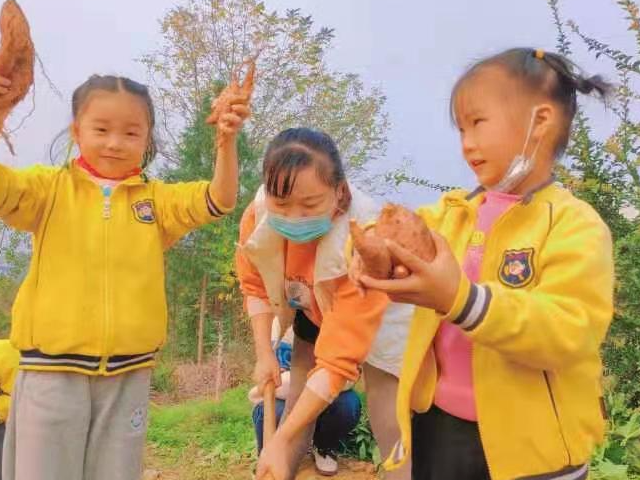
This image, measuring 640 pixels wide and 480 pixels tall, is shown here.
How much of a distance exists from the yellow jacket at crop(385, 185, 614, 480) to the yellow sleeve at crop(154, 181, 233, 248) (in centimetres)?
104

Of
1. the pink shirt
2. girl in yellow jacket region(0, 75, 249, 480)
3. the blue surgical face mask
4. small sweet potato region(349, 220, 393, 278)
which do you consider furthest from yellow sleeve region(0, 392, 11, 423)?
small sweet potato region(349, 220, 393, 278)

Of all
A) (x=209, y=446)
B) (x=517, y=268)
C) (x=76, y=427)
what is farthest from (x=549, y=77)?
(x=209, y=446)

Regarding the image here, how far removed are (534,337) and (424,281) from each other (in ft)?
0.80

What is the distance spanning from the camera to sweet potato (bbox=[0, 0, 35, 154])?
2.15m

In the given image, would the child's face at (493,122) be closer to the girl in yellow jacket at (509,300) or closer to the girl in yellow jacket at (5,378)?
the girl in yellow jacket at (509,300)

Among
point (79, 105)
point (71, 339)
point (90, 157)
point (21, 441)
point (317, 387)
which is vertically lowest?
point (21, 441)

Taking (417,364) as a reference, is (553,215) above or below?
above

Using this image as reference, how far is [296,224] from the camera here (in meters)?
2.25

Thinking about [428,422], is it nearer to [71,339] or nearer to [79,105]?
[71,339]

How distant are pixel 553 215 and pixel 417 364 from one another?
1.46 ft

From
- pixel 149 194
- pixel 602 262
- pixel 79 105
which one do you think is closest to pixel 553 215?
pixel 602 262

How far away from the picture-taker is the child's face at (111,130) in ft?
7.72

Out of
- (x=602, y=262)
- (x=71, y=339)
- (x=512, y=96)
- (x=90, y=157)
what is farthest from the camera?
(x=90, y=157)

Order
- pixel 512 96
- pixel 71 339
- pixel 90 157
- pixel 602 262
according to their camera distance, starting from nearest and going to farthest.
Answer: pixel 602 262 < pixel 512 96 < pixel 71 339 < pixel 90 157
